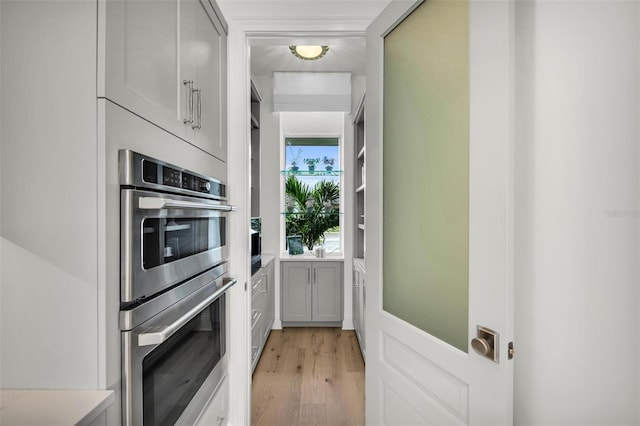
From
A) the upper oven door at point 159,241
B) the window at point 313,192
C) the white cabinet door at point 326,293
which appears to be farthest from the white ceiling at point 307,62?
the upper oven door at point 159,241

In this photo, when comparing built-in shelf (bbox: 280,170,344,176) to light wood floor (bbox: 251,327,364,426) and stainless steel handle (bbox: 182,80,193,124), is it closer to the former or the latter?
light wood floor (bbox: 251,327,364,426)

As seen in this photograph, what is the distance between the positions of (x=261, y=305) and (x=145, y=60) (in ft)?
7.55

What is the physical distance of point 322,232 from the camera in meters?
4.11

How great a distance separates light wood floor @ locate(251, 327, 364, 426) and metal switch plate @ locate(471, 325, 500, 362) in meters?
1.42

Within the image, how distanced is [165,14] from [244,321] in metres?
1.47

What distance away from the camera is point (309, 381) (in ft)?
8.73

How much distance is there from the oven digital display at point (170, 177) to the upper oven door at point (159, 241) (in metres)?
0.04

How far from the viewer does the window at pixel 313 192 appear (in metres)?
4.11
